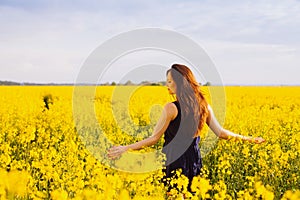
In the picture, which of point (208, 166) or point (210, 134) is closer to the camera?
point (208, 166)

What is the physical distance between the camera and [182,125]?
4496mm

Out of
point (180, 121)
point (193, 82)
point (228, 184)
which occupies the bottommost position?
point (228, 184)

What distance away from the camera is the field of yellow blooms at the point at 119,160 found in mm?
3387

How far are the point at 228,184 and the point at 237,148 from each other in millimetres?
1174

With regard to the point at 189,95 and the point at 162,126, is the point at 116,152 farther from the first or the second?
the point at 189,95

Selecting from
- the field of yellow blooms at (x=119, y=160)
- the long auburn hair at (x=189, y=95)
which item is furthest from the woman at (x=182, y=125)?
the field of yellow blooms at (x=119, y=160)

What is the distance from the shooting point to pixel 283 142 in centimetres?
750

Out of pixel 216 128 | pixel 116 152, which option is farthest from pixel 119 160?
pixel 216 128

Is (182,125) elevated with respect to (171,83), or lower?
lower

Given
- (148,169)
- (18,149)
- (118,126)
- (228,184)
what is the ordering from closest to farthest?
1. (148,169)
2. (228,184)
3. (18,149)
4. (118,126)

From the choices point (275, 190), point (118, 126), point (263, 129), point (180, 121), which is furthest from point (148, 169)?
point (118, 126)

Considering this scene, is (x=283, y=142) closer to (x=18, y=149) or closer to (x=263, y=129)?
(x=263, y=129)

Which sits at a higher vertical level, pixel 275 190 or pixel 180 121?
pixel 180 121

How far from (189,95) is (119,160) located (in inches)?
41.1
